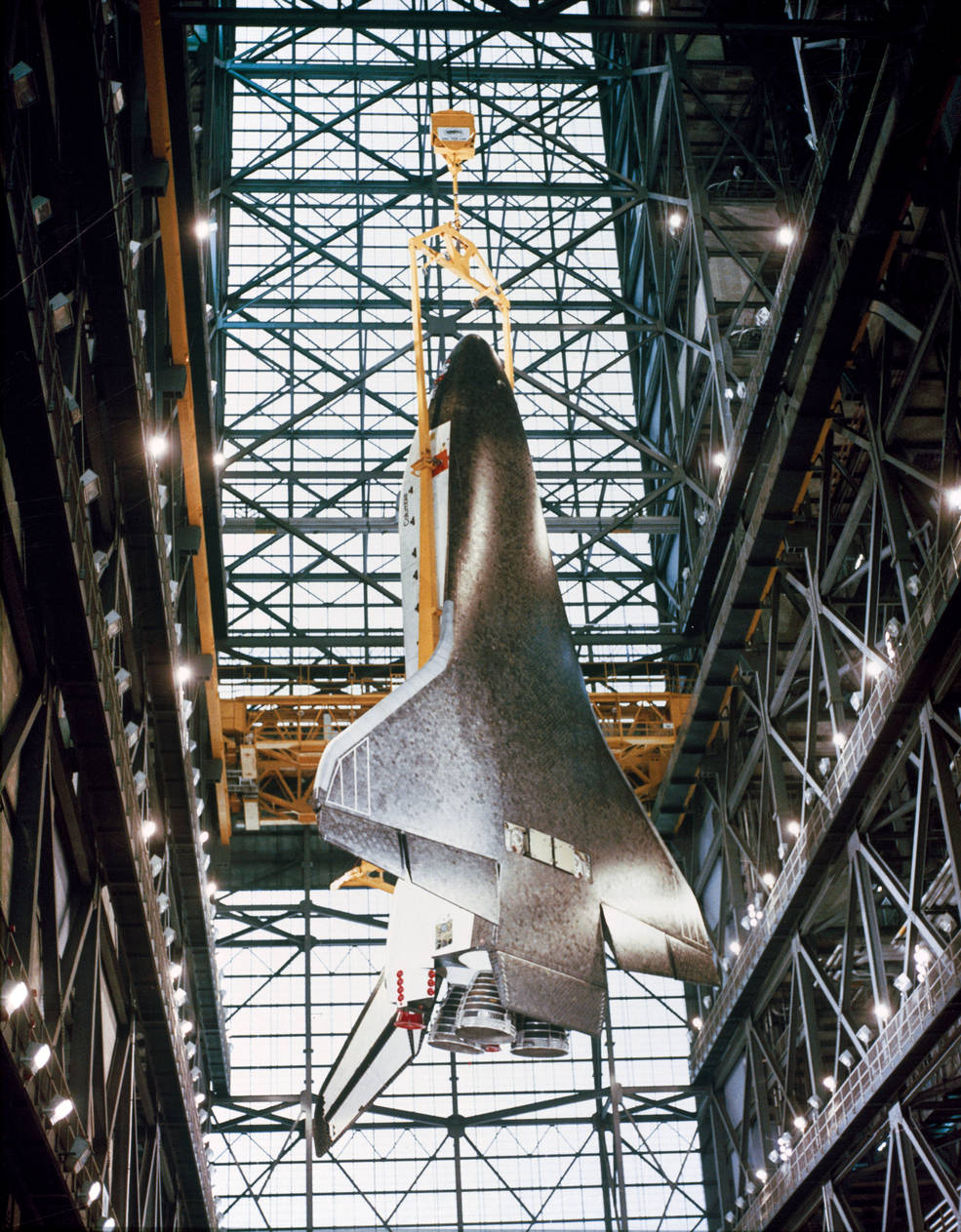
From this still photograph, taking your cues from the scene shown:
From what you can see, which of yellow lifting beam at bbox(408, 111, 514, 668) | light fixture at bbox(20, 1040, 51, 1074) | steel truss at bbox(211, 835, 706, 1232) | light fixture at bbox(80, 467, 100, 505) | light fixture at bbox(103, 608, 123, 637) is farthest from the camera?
steel truss at bbox(211, 835, 706, 1232)

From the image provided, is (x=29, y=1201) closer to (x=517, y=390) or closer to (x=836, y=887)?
(x=836, y=887)

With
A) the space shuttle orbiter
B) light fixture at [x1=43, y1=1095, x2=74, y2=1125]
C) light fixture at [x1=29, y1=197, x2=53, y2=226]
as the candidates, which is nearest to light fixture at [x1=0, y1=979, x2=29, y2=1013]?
light fixture at [x1=43, y1=1095, x2=74, y2=1125]

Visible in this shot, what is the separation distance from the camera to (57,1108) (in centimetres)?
1834

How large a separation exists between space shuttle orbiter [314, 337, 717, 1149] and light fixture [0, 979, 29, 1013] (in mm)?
3899

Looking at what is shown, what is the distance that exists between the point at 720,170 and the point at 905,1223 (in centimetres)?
2905

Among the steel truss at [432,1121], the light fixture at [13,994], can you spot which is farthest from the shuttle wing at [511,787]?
the steel truss at [432,1121]

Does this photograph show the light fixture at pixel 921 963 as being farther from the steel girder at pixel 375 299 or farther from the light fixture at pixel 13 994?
the steel girder at pixel 375 299

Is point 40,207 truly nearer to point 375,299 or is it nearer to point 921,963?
point 921,963

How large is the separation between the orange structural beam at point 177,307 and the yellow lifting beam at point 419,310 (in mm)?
4553

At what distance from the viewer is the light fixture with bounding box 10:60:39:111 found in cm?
1501

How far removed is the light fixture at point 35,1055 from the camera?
54.9ft

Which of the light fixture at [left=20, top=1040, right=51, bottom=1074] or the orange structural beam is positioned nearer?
the light fixture at [left=20, top=1040, right=51, bottom=1074]

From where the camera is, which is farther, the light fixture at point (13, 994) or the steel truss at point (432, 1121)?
the steel truss at point (432, 1121)

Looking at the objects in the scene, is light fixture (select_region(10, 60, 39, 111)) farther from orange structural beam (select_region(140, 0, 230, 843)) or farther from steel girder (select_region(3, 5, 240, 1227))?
orange structural beam (select_region(140, 0, 230, 843))
